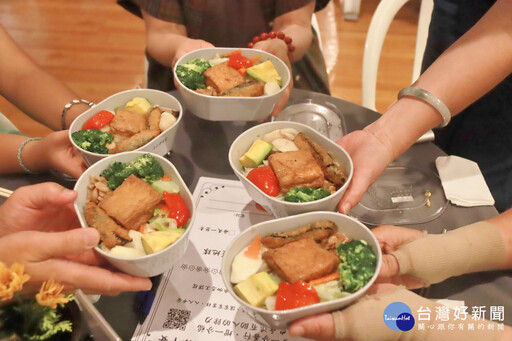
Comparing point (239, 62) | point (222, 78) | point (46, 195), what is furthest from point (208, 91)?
point (46, 195)

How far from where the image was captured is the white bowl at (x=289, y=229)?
93cm

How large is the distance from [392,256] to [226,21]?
1406mm

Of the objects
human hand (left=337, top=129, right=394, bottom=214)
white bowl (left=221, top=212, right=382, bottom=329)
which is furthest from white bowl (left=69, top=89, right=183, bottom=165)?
human hand (left=337, top=129, right=394, bottom=214)

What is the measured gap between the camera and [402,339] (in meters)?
1.03

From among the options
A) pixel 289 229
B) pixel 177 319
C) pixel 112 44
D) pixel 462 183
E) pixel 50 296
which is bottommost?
pixel 112 44

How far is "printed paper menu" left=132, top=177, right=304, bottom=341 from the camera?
3.78 feet

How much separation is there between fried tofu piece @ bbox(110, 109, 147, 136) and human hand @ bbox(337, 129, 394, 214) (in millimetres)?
705

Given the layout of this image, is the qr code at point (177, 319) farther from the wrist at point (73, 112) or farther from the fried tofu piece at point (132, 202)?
the wrist at point (73, 112)

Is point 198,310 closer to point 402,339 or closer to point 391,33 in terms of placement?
point 402,339

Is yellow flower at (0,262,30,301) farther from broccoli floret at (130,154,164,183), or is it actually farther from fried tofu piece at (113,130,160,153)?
fried tofu piece at (113,130,160,153)

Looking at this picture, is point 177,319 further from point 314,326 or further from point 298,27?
point 298,27

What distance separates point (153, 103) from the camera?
1.54 metres

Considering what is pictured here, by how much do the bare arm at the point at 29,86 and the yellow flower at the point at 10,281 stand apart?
3.59 ft

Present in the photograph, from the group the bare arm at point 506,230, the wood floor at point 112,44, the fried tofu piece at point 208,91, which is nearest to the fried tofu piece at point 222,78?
the fried tofu piece at point 208,91
